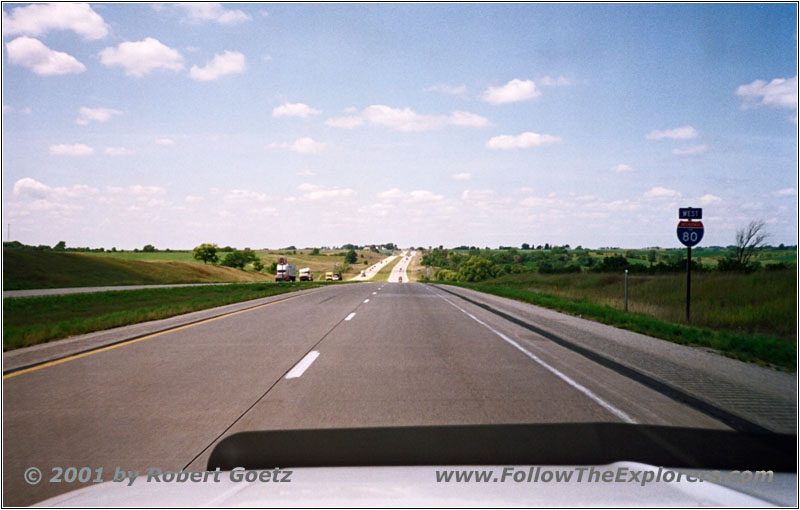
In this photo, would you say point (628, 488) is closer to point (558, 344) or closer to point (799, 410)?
point (799, 410)

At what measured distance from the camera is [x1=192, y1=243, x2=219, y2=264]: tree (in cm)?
12975

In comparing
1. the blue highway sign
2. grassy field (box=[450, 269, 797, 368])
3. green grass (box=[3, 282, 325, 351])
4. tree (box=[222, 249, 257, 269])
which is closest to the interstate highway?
grassy field (box=[450, 269, 797, 368])

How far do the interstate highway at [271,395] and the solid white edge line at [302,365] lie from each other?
0.16 feet

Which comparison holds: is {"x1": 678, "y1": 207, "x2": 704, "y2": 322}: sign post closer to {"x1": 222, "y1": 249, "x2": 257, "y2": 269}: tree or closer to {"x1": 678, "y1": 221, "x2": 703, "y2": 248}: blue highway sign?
{"x1": 678, "y1": 221, "x2": 703, "y2": 248}: blue highway sign

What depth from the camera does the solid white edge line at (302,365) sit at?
819 cm

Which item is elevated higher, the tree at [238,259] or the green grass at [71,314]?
the tree at [238,259]

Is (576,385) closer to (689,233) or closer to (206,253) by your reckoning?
(689,233)

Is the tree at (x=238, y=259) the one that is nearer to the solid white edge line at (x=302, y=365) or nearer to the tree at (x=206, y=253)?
the tree at (x=206, y=253)

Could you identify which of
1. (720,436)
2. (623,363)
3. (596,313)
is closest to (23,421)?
(720,436)

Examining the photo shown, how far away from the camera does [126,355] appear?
9992 mm

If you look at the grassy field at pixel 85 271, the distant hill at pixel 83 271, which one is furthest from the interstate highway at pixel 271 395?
the grassy field at pixel 85 271

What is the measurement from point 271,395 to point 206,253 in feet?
430

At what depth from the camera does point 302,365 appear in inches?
356

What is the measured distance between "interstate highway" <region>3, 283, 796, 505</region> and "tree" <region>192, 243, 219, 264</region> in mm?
125006
